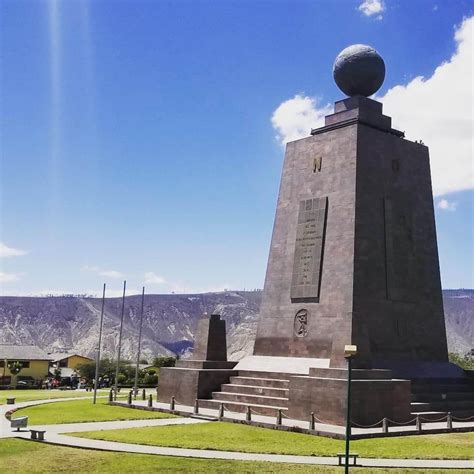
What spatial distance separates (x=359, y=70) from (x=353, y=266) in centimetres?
1037

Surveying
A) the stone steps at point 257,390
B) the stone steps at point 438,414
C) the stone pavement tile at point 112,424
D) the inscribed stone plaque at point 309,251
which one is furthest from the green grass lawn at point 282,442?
the inscribed stone plaque at point 309,251

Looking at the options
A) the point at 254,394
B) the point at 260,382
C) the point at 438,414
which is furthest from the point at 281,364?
the point at 438,414

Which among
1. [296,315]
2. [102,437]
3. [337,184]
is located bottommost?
[102,437]

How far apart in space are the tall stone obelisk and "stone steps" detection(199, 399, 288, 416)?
3.75 meters

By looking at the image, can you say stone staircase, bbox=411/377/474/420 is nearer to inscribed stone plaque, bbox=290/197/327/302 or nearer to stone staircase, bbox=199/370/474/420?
stone staircase, bbox=199/370/474/420

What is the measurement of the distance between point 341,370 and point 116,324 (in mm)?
134672

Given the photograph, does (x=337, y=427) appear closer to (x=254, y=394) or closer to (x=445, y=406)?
(x=254, y=394)

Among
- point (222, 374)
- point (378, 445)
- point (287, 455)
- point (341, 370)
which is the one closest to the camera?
point (287, 455)

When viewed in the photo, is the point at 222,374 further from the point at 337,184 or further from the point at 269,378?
the point at 337,184

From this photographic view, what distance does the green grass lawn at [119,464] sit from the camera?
15.4 metres

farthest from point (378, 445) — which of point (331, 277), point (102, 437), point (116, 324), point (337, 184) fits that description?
point (116, 324)

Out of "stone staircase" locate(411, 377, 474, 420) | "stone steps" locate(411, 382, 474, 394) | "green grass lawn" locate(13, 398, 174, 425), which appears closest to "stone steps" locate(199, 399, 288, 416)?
"green grass lawn" locate(13, 398, 174, 425)

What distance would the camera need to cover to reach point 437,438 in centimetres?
2241

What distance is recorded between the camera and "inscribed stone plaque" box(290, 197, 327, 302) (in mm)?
31328
